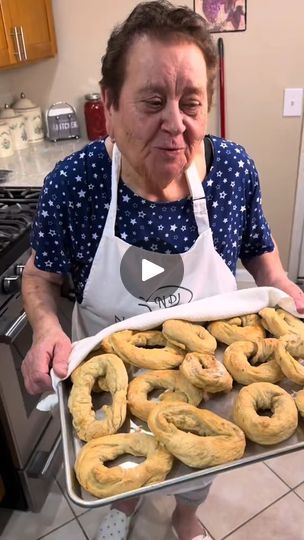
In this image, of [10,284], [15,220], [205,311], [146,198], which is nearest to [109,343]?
[205,311]

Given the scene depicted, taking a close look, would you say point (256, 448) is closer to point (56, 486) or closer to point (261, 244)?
point (261, 244)

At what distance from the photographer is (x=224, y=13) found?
1.97 meters

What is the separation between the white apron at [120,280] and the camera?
0.87 meters

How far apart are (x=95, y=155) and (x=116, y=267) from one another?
0.72 ft

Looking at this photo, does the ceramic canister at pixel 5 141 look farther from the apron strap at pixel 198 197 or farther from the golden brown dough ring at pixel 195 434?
the golden brown dough ring at pixel 195 434

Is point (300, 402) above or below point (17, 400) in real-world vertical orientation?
above

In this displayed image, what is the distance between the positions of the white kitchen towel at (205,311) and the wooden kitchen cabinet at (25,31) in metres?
1.33

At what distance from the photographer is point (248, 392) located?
0.66 meters

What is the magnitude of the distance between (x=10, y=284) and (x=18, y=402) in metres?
0.32

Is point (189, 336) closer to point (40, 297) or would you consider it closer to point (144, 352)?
point (144, 352)

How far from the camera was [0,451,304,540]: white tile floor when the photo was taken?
1.30 m

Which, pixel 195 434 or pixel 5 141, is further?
pixel 5 141

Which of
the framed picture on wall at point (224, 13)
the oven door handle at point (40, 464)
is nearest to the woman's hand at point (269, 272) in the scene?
the oven door handle at point (40, 464)
